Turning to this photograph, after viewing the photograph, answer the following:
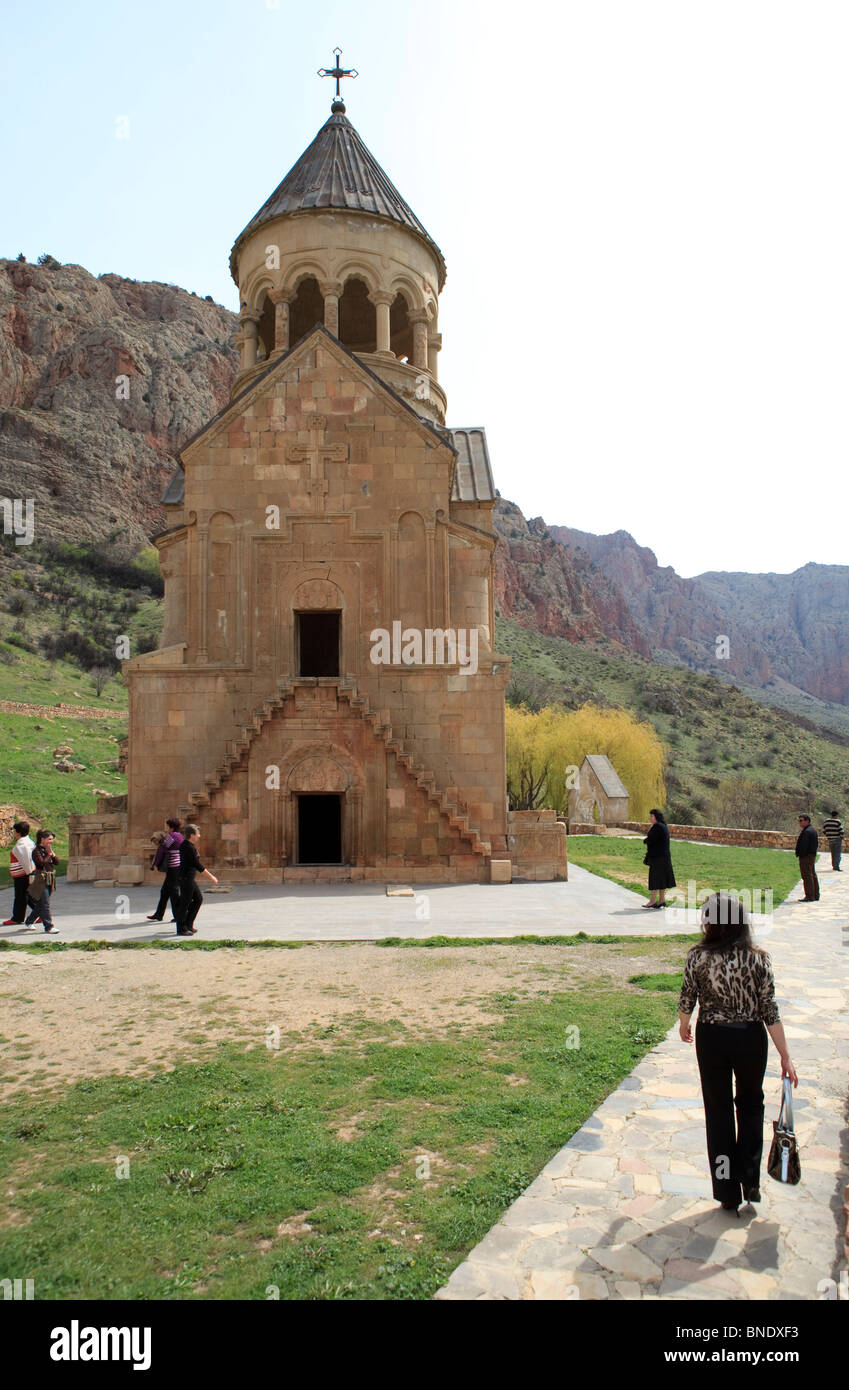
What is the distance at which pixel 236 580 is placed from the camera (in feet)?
56.5

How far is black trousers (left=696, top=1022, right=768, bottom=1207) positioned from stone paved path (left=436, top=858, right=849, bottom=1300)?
16cm

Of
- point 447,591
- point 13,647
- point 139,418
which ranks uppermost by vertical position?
point 139,418

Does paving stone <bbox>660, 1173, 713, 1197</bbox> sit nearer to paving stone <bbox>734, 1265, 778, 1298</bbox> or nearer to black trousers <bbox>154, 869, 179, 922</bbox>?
paving stone <bbox>734, 1265, 778, 1298</bbox>

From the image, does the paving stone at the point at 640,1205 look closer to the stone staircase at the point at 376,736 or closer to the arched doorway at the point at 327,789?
the stone staircase at the point at 376,736

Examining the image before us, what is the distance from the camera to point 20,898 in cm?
1119

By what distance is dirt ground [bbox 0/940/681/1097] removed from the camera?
6.19m

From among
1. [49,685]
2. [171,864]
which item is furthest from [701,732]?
[171,864]

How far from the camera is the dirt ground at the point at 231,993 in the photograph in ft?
20.3

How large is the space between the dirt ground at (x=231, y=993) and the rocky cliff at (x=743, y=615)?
129 meters

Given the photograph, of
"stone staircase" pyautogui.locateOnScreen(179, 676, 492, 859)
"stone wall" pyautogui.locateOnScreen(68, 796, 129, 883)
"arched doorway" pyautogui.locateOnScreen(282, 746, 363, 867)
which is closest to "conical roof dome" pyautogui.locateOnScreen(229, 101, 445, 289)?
"stone staircase" pyautogui.locateOnScreen(179, 676, 492, 859)

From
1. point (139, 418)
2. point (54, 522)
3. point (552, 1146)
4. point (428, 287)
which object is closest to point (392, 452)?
point (428, 287)

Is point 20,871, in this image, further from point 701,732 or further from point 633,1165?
point 701,732

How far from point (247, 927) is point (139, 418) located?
7567 cm
